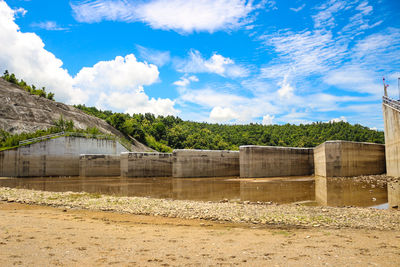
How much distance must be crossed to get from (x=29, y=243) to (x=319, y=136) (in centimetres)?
8697

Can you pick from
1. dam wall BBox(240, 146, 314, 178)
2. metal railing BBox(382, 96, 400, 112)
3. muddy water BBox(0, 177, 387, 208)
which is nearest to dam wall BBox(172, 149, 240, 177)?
dam wall BBox(240, 146, 314, 178)

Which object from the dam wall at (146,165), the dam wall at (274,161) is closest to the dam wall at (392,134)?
the dam wall at (274,161)

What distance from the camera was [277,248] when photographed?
5.50 m

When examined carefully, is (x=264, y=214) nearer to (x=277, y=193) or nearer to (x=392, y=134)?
(x=277, y=193)

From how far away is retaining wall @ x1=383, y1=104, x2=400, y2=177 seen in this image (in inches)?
821

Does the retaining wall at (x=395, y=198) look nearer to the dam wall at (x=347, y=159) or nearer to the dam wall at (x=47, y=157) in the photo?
the dam wall at (x=347, y=159)

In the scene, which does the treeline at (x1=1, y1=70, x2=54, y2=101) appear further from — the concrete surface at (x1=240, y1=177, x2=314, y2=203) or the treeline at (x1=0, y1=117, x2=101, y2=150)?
the concrete surface at (x1=240, y1=177, x2=314, y2=203)

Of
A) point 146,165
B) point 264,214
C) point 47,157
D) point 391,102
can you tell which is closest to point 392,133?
point 391,102

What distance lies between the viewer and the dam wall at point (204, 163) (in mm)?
28234

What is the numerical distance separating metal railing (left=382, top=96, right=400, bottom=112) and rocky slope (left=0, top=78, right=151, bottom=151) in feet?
140

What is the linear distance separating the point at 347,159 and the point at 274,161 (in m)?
6.44

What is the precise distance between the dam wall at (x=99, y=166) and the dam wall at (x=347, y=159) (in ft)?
71.7

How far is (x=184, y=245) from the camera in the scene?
579 centimetres

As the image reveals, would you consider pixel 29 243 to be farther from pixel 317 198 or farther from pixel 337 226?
pixel 317 198
